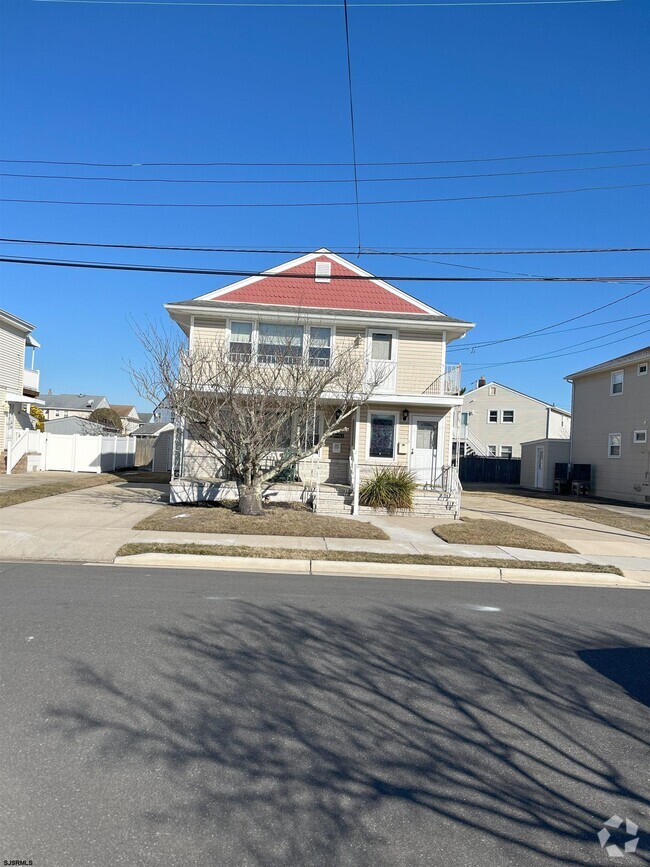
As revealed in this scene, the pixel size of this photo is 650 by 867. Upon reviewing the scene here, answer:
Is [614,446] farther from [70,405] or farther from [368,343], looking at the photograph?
[70,405]

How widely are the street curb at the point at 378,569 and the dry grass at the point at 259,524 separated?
7.58ft

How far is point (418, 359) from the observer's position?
19250 mm

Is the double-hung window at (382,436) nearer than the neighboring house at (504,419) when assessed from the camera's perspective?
Yes

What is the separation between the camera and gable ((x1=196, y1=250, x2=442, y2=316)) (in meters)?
19.2

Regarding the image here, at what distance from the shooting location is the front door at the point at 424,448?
62.5ft

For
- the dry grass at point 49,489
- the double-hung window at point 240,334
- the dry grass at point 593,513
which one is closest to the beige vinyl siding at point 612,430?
the dry grass at point 593,513

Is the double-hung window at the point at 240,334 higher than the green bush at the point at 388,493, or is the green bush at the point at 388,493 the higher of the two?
the double-hung window at the point at 240,334

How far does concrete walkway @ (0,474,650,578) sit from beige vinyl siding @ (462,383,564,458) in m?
30.6

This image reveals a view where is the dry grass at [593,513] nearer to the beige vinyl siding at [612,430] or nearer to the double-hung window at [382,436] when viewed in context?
the beige vinyl siding at [612,430]

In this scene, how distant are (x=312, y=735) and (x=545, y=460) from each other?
30.3 metres

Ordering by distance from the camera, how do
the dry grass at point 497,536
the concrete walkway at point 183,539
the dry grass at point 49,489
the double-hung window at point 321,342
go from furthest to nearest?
the double-hung window at point 321,342 → the dry grass at point 49,489 → the dry grass at point 497,536 → the concrete walkway at point 183,539

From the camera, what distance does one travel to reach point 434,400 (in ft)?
59.6

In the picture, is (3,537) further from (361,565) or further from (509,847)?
(509,847)

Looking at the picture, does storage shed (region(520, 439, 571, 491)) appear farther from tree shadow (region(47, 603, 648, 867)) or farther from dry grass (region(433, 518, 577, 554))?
tree shadow (region(47, 603, 648, 867))
